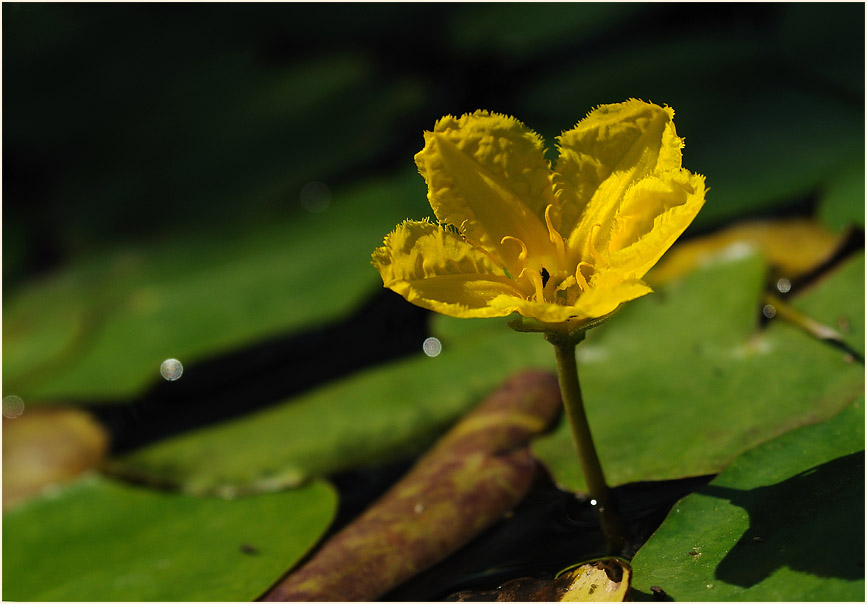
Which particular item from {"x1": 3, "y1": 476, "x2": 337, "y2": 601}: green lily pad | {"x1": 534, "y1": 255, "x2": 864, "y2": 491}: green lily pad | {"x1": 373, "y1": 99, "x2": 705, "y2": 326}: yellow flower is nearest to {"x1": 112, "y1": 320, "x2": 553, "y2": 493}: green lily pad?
{"x1": 3, "y1": 476, "x2": 337, "y2": 601}: green lily pad

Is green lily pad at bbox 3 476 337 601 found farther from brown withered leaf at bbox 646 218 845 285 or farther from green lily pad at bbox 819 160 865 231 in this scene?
green lily pad at bbox 819 160 865 231

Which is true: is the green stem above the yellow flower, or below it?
below

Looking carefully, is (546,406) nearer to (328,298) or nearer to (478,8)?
(328,298)

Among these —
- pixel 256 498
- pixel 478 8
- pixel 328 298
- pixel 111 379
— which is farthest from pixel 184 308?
pixel 478 8

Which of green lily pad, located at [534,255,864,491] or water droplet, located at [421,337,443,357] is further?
water droplet, located at [421,337,443,357]

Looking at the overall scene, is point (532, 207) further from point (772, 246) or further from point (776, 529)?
point (772, 246)

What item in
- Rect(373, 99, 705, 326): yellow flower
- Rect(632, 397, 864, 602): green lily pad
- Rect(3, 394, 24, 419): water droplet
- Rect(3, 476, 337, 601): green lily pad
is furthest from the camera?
Rect(3, 394, 24, 419): water droplet

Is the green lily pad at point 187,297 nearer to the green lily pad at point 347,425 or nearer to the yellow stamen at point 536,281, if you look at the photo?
the green lily pad at point 347,425

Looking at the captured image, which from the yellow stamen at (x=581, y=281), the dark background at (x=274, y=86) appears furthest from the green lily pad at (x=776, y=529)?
the dark background at (x=274, y=86)
